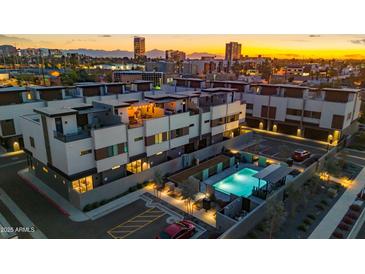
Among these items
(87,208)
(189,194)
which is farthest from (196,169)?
(87,208)

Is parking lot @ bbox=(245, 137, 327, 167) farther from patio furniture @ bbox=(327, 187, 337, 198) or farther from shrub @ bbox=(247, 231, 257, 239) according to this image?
shrub @ bbox=(247, 231, 257, 239)

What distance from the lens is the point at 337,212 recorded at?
73.4ft

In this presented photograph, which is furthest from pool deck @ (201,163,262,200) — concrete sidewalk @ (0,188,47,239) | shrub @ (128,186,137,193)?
concrete sidewalk @ (0,188,47,239)

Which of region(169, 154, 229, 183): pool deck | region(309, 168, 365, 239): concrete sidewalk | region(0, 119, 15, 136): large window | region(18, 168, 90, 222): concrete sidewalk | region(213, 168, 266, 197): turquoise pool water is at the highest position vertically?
region(0, 119, 15, 136): large window

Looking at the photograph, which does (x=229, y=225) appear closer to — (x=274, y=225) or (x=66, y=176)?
(x=274, y=225)

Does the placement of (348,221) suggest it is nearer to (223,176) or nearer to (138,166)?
(223,176)

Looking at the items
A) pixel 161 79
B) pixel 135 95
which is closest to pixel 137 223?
pixel 135 95

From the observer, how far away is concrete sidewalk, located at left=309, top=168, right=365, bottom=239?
63.9 ft

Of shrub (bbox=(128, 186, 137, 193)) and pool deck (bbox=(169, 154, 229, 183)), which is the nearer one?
shrub (bbox=(128, 186, 137, 193))

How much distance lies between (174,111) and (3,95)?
23.8 m

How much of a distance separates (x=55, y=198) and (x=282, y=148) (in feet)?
102

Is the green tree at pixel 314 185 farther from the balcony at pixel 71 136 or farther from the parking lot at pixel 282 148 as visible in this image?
the balcony at pixel 71 136

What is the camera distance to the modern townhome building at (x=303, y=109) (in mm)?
39875

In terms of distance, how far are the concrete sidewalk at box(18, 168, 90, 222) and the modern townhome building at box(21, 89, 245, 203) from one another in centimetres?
61
